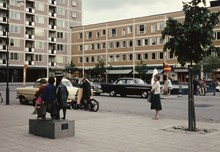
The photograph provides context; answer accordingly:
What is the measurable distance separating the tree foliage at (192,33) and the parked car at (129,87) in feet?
57.7

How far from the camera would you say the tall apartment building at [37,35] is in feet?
214

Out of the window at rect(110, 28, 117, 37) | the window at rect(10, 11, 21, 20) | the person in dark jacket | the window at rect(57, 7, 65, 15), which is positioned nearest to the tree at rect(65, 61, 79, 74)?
the window at rect(110, 28, 117, 37)

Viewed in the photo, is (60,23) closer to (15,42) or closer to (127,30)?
(15,42)

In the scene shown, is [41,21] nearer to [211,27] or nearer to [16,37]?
[16,37]

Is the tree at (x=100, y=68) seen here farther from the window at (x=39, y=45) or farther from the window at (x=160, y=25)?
the window at (x=39, y=45)

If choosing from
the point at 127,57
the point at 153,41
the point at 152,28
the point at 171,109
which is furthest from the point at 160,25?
the point at 171,109

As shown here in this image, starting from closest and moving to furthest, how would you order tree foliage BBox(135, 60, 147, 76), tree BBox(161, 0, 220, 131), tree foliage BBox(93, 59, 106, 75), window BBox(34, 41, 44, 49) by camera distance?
tree BBox(161, 0, 220, 131) < tree foliage BBox(135, 60, 147, 76) < tree foliage BBox(93, 59, 106, 75) < window BBox(34, 41, 44, 49)

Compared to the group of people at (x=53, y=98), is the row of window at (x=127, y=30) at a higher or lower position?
higher

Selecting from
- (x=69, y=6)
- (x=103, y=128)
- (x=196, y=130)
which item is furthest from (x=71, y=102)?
(x=69, y=6)

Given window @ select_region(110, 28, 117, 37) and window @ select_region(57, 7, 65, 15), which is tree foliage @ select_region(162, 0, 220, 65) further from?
window @ select_region(57, 7, 65, 15)

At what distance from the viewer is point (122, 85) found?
97.8ft

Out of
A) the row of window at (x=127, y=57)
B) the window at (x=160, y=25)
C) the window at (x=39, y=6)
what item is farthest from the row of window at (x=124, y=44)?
the window at (x=39, y=6)

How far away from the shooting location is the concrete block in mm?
8875

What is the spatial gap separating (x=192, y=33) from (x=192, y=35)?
0.23ft
